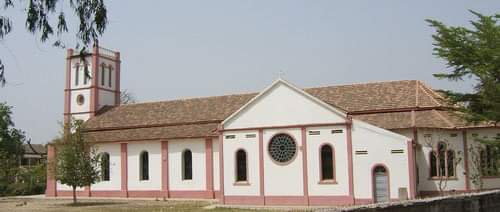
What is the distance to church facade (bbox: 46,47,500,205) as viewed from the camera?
31.1 m

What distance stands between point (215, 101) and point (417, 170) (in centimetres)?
1814

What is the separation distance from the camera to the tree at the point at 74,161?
37.7 m

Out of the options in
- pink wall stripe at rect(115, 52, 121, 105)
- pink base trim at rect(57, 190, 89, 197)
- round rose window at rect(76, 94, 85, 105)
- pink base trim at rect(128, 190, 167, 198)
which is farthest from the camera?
pink wall stripe at rect(115, 52, 121, 105)

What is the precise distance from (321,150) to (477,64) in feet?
32.5

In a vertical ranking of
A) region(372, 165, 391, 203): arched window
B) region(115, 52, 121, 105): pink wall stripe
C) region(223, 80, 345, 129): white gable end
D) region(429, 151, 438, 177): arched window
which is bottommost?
region(372, 165, 391, 203): arched window

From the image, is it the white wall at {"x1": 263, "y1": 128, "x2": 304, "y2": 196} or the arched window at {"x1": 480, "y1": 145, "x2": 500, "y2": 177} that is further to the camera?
the arched window at {"x1": 480, "y1": 145, "x2": 500, "y2": 177}

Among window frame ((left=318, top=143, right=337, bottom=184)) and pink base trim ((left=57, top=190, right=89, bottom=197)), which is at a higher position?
window frame ((left=318, top=143, right=337, bottom=184))

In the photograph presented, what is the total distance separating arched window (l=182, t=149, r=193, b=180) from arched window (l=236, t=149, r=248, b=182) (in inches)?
255

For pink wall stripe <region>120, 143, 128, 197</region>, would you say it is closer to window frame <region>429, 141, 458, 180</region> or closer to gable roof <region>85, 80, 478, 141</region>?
gable roof <region>85, 80, 478, 141</region>

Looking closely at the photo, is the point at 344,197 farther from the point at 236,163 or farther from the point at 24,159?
the point at 24,159

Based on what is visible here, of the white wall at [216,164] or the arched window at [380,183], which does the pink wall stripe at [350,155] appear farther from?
the white wall at [216,164]

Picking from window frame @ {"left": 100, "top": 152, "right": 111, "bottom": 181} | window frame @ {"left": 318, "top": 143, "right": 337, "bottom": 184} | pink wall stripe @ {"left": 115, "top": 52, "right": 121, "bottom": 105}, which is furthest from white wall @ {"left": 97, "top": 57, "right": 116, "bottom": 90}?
window frame @ {"left": 318, "top": 143, "right": 337, "bottom": 184}

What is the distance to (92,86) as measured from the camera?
161ft

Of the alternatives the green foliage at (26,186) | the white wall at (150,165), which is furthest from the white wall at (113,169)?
the green foliage at (26,186)
